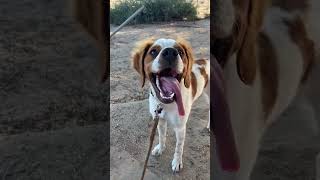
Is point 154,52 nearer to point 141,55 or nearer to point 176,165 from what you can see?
point 141,55

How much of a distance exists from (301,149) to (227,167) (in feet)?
0.66

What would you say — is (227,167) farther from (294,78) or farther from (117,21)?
(117,21)

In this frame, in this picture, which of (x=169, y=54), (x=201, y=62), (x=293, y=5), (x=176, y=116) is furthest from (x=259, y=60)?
(x=176, y=116)

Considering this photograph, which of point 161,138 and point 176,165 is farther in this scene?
point 161,138

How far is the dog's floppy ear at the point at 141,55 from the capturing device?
1.84m

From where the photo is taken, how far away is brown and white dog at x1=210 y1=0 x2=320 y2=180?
1229 millimetres

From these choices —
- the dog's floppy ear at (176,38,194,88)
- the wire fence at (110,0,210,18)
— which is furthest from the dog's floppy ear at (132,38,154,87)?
the wire fence at (110,0,210,18)

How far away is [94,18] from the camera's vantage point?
1186 mm

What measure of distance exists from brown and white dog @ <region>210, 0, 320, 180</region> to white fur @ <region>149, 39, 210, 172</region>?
0.48 m

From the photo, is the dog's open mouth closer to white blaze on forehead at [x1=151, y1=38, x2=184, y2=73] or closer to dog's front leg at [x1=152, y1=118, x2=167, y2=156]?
white blaze on forehead at [x1=151, y1=38, x2=184, y2=73]


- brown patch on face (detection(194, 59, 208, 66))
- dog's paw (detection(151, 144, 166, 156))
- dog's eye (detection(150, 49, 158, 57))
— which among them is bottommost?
dog's paw (detection(151, 144, 166, 156))

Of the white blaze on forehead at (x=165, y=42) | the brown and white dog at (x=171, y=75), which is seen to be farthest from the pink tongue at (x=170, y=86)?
the white blaze on forehead at (x=165, y=42)

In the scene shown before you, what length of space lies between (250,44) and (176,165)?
85cm

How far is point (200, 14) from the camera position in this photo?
5.52 ft
